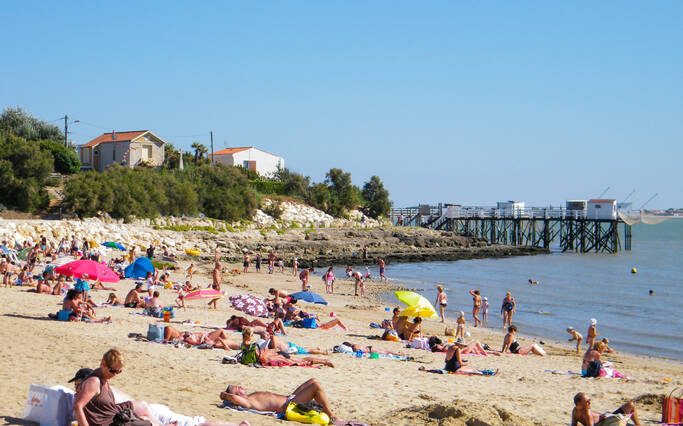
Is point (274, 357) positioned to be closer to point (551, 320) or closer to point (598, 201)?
point (551, 320)

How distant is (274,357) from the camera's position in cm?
1030

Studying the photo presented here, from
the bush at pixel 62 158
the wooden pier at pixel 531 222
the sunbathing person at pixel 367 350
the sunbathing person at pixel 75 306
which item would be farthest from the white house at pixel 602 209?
the sunbathing person at pixel 75 306

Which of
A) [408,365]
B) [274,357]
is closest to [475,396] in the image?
[408,365]

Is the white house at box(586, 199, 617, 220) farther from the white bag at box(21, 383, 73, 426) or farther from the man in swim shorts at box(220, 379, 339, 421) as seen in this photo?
the white bag at box(21, 383, 73, 426)

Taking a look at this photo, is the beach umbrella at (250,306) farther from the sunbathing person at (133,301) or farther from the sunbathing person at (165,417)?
the sunbathing person at (165,417)

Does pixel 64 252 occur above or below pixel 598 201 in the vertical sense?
below

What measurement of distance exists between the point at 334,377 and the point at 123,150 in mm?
45821

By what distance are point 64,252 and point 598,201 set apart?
4382 cm

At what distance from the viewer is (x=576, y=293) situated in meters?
28.5

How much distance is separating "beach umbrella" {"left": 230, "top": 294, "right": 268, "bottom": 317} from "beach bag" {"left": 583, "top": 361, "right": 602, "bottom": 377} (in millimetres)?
7659

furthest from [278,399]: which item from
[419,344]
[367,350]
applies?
[419,344]

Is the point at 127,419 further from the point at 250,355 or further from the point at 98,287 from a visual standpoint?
the point at 98,287

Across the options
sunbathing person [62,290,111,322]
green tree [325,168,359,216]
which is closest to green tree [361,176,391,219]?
green tree [325,168,359,216]

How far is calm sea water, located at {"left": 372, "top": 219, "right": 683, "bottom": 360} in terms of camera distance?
760 inches
